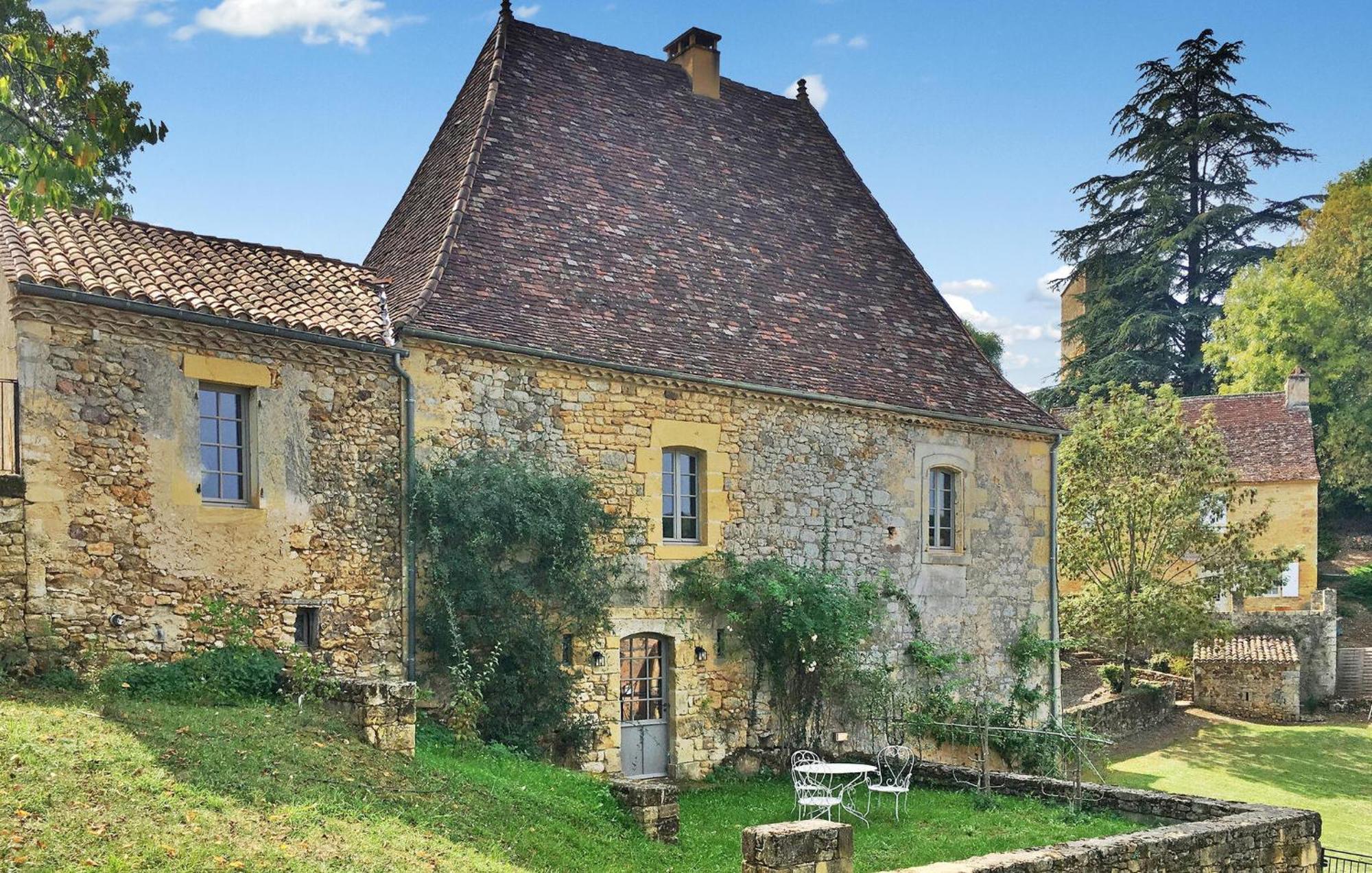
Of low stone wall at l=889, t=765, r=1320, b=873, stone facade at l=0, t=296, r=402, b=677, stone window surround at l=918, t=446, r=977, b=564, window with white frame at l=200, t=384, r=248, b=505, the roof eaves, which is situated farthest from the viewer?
stone window surround at l=918, t=446, r=977, b=564

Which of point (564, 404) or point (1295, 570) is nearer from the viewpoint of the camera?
point (564, 404)

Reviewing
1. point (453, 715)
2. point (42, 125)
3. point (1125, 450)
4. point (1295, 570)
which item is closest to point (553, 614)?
point (453, 715)

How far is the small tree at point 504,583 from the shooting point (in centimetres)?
1284

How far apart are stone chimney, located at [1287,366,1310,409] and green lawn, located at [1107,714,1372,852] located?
9.96 meters

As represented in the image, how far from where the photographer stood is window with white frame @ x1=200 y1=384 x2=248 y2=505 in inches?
470

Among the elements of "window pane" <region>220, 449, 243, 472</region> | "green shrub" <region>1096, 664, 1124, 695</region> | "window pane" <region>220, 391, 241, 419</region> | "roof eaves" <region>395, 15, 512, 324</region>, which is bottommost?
"green shrub" <region>1096, 664, 1124, 695</region>

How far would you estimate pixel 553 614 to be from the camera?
13.6 meters

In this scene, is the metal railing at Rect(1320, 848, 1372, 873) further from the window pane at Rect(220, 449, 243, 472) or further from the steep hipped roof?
the window pane at Rect(220, 449, 243, 472)

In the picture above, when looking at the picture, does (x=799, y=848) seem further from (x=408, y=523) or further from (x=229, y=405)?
(x=229, y=405)

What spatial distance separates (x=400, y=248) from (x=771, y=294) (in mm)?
5325

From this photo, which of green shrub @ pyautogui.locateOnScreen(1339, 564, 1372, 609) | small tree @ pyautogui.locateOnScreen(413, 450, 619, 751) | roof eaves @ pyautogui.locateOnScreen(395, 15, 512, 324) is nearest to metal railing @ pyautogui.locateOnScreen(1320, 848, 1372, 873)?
small tree @ pyautogui.locateOnScreen(413, 450, 619, 751)

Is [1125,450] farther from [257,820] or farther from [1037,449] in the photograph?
[257,820]

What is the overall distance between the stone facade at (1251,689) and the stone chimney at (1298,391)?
8.89 m

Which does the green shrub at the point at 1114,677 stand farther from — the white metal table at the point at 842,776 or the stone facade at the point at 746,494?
the white metal table at the point at 842,776
